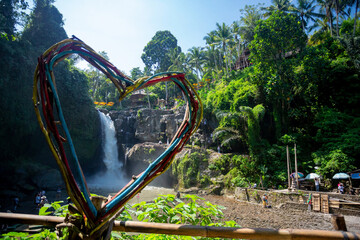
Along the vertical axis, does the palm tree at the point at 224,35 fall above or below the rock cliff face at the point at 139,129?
above

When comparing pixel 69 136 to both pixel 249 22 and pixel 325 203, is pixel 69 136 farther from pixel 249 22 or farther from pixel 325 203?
pixel 249 22

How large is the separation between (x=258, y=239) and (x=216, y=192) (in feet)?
48.2

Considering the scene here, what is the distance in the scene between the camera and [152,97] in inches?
1304

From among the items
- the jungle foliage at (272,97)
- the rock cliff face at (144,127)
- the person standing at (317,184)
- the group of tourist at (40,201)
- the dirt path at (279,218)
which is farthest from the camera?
the rock cliff face at (144,127)

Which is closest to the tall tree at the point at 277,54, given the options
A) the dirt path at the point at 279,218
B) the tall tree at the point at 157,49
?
the dirt path at the point at 279,218

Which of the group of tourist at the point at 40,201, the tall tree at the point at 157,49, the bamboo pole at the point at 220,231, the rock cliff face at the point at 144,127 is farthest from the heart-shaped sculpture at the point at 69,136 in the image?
the tall tree at the point at 157,49

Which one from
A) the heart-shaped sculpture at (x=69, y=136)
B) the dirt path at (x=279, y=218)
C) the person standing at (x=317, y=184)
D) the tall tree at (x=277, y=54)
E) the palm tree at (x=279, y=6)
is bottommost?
the dirt path at (x=279, y=218)

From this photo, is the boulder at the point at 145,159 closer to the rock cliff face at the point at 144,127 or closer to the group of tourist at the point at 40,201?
the rock cliff face at the point at 144,127

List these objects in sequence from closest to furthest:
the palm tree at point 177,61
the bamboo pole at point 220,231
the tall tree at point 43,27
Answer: the bamboo pole at point 220,231, the tall tree at point 43,27, the palm tree at point 177,61

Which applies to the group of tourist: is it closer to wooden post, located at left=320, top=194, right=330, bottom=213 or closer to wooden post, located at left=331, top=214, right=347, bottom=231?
wooden post, located at left=331, top=214, right=347, bottom=231

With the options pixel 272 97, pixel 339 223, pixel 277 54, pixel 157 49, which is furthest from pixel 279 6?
pixel 339 223

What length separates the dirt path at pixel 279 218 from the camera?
8000mm

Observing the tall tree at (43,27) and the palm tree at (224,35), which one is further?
the palm tree at (224,35)

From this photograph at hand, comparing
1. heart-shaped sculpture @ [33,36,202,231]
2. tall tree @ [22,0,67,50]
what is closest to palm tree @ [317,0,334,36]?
heart-shaped sculpture @ [33,36,202,231]
